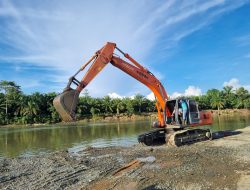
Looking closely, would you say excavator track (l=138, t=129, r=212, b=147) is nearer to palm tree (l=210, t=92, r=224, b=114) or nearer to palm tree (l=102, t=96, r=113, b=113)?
palm tree (l=102, t=96, r=113, b=113)

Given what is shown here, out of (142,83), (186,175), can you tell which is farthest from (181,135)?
(186,175)

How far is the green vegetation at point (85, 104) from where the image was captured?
276ft

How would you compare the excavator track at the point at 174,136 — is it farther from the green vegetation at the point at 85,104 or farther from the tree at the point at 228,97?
the tree at the point at 228,97

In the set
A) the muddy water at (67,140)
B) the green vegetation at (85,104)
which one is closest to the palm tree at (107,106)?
the green vegetation at (85,104)

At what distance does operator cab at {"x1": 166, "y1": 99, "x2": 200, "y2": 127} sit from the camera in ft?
63.3

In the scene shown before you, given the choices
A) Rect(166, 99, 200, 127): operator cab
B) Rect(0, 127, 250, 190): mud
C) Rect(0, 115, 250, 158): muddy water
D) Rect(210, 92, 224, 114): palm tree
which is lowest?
Rect(0, 127, 250, 190): mud

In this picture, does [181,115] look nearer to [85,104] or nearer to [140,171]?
[140,171]

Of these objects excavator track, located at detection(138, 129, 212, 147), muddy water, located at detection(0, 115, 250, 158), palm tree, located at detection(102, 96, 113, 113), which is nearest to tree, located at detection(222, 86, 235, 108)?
palm tree, located at detection(102, 96, 113, 113)

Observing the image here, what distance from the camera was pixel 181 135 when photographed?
740 inches

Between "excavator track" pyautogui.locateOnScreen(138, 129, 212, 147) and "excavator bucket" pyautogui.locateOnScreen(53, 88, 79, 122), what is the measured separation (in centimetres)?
567

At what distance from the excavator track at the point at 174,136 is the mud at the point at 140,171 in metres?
2.32

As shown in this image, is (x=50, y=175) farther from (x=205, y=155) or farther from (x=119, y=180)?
(x=205, y=155)

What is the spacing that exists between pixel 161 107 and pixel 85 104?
75.5m

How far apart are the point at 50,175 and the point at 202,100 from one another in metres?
104
